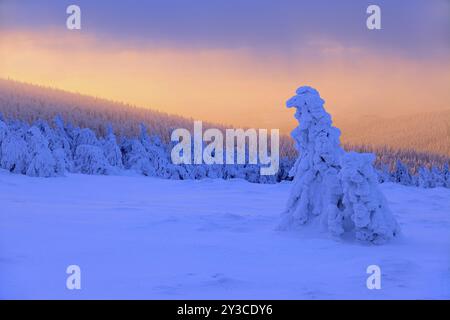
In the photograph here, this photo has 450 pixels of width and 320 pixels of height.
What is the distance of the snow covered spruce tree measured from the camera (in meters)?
9.77

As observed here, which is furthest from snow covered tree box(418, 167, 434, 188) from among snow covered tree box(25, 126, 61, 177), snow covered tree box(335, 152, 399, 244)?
snow covered tree box(335, 152, 399, 244)

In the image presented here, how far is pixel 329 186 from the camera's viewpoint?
34.7 feet

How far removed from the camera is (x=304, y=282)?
6680 mm

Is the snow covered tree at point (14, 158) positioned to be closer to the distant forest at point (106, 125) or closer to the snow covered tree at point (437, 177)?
the distant forest at point (106, 125)

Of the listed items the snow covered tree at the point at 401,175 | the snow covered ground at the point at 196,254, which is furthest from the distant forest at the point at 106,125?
the snow covered ground at the point at 196,254

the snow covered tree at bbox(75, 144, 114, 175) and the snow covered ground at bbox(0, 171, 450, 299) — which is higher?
the snow covered tree at bbox(75, 144, 114, 175)

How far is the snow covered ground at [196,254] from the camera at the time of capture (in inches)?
245

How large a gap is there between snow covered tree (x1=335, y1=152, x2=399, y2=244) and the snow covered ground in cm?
31

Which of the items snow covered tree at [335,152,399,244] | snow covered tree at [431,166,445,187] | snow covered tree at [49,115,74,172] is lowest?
snow covered tree at [431,166,445,187]

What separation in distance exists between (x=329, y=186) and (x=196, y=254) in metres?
3.56

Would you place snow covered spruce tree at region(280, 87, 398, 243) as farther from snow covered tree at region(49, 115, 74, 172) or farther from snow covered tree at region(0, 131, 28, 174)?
snow covered tree at region(49, 115, 74, 172)

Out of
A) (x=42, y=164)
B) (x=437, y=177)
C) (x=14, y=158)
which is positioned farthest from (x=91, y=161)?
(x=437, y=177)

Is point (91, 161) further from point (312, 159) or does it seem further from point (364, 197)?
point (364, 197)
